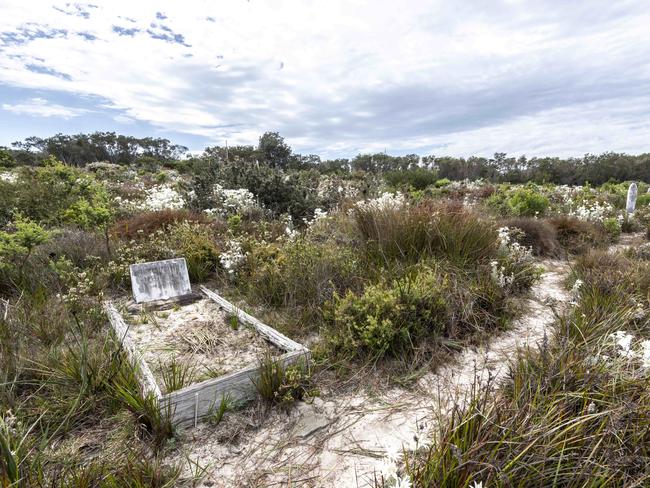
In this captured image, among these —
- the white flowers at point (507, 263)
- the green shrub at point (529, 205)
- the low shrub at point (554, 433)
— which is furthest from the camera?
the green shrub at point (529, 205)

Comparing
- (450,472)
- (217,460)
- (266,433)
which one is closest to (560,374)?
(450,472)

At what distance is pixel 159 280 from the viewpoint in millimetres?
4211

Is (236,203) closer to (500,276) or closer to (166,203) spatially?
(166,203)

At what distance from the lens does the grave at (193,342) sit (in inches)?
91.0

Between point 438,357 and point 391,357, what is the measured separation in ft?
1.36

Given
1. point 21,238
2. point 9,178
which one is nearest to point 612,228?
point 21,238

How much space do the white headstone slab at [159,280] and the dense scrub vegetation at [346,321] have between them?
410 millimetres

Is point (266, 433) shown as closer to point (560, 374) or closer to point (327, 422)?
point (327, 422)

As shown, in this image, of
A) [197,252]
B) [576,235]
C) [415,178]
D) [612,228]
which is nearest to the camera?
[197,252]

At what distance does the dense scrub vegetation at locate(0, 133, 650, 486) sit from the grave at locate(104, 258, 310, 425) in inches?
6.1

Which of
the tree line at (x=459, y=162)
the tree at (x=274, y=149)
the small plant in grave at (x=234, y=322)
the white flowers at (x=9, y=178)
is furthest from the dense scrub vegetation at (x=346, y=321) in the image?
the tree line at (x=459, y=162)

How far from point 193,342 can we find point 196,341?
0.09 feet

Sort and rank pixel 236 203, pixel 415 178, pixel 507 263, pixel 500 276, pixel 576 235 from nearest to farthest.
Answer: pixel 500 276 < pixel 507 263 < pixel 576 235 < pixel 236 203 < pixel 415 178

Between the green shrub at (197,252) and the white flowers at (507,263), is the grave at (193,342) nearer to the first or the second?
the green shrub at (197,252)
